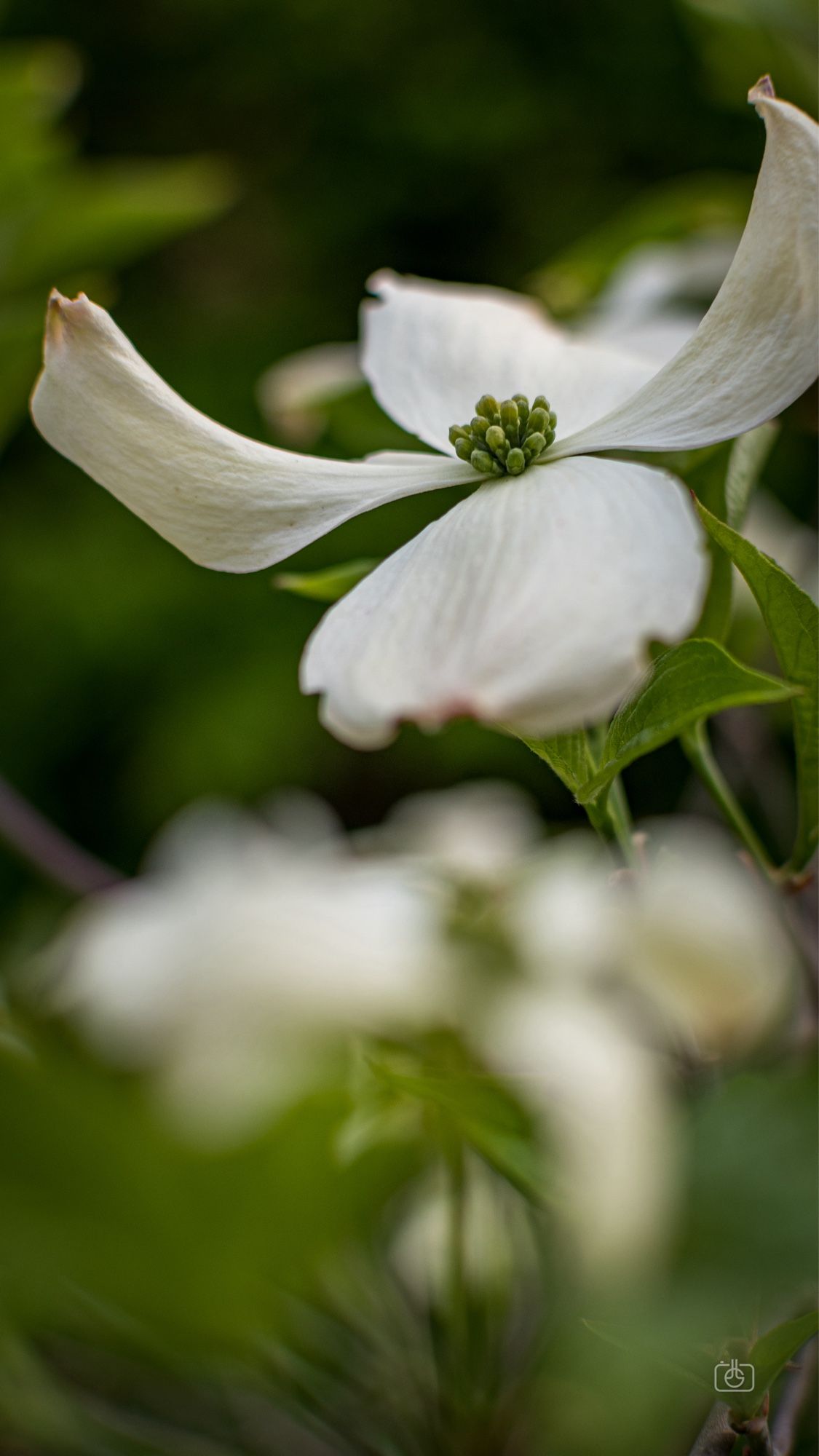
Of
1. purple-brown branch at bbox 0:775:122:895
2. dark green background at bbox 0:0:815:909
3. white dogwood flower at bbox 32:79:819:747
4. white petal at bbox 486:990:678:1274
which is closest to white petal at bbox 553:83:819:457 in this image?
white dogwood flower at bbox 32:79:819:747

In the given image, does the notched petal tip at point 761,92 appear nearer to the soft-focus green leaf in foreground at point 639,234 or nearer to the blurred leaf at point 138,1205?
the blurred leaf at point 138,1205

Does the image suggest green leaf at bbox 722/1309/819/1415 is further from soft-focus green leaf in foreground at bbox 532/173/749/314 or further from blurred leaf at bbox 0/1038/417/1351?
soft-focus green leaf in foreground at bbox 532/173/749/314

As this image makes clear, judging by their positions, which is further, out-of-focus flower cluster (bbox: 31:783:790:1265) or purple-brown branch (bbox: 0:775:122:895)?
purple-brown branch (bbox: 0:775:122:895)

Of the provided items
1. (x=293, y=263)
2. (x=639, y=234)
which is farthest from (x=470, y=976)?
(x=293, y=263)

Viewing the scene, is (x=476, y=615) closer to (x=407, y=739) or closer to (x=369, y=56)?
(x=407, y=739)

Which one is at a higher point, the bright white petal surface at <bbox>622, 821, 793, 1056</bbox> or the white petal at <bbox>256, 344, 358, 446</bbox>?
the white petal at <bbox>256, 344, 358, 446</bbox>

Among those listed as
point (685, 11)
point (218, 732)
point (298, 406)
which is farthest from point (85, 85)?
point (298, 406)

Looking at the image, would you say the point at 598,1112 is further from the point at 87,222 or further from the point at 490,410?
A: the point at 87,222
